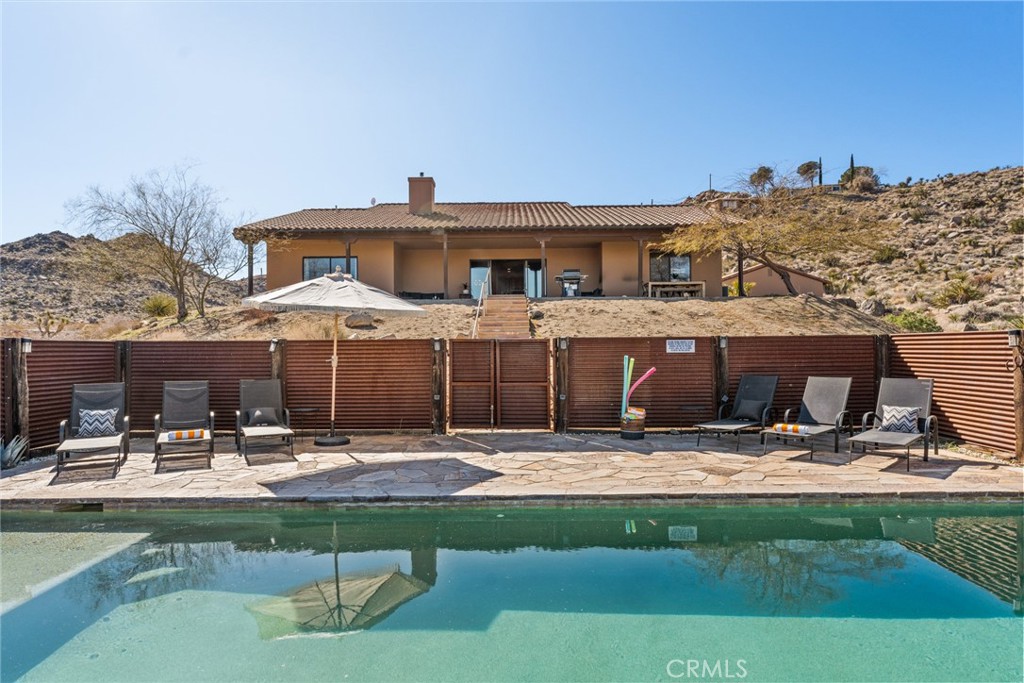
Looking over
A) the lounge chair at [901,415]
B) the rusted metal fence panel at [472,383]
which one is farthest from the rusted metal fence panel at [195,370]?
the lounge chair at [901,415]

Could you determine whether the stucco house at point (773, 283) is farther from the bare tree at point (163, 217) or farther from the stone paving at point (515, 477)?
the bare tree at point (163, 217)

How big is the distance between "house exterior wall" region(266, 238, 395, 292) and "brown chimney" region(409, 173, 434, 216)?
10.1ft

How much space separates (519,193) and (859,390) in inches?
815

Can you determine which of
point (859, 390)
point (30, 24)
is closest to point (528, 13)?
point (30, 24)

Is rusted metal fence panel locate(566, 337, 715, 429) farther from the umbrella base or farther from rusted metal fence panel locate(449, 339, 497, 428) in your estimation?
the umbrella base

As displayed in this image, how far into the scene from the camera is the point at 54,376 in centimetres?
772

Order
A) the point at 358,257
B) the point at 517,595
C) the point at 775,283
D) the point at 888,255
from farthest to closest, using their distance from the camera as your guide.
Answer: the point at 888,255 → the point at 775,283 → the point at 358,257 → the point at 517,595

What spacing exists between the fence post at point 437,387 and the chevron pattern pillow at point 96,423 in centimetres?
443

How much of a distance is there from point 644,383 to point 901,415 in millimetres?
3548

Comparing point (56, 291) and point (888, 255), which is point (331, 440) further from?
point (56, 291)

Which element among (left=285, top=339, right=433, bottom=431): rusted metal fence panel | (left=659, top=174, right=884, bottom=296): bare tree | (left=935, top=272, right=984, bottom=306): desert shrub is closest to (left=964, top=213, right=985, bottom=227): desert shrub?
(left=935, top=272, right=984, bottom=306): desert shrub

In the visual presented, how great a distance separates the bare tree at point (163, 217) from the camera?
1953cm

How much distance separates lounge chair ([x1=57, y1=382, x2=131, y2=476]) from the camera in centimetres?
683

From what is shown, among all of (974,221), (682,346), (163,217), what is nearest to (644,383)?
(682,346)
